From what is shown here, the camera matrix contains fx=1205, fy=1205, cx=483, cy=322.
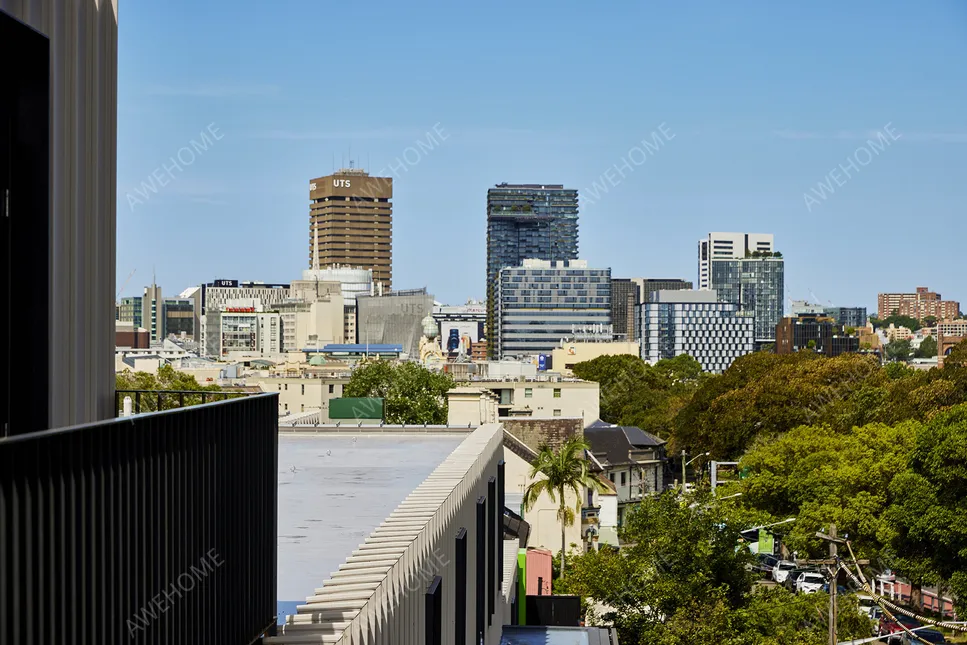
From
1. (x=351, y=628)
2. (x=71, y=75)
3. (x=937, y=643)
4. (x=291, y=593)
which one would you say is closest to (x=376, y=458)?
(x=291, y=593)

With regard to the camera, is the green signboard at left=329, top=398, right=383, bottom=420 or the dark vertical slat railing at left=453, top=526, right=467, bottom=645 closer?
the dark vertical slat railing at left=453, top=526, right=467, bottom=645

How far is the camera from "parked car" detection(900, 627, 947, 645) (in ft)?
124

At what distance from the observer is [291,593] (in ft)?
34.7

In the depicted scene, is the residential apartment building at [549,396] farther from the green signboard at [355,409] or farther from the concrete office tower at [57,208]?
the concrete office tower at [57,208]

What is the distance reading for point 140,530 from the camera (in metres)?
5.70

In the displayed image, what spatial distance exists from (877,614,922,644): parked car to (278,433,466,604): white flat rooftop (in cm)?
→ 1789

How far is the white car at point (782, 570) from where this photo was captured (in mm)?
50469

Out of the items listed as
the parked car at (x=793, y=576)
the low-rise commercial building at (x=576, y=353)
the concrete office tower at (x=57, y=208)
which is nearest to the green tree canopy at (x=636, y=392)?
the low-rise commercial building at (x=576, y=353)

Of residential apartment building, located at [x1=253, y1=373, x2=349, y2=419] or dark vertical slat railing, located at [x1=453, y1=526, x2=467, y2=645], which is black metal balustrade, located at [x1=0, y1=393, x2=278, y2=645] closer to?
dark vertical slat railing, located at [x1=453, y1=526, x2=467, y2=645]

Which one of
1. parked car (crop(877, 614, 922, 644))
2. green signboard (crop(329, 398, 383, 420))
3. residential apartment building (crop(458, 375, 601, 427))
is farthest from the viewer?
residential apartment building (crop(458, 375, 601, 427))

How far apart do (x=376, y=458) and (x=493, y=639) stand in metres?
4.21

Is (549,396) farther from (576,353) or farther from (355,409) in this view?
(576,353)

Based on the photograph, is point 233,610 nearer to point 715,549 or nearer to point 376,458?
point 376,458

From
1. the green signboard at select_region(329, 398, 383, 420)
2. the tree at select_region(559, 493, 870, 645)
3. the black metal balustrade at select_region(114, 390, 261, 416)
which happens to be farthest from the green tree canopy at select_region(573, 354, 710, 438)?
the black metal balustrade at select_region(114, 390, 261, 416)
